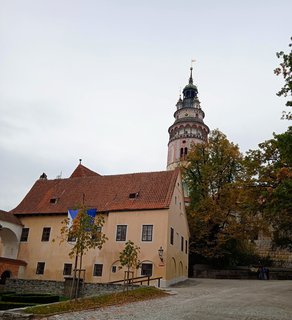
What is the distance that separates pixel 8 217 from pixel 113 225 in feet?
32.2

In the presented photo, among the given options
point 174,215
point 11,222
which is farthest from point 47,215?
point 174,215

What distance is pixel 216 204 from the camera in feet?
117

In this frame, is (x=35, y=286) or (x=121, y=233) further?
(x=121, y=233)

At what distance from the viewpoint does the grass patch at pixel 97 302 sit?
1249 centimetres

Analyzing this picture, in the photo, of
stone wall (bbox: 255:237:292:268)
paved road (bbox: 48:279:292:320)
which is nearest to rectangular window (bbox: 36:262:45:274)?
paved road (bbox: 48:279:292:320)

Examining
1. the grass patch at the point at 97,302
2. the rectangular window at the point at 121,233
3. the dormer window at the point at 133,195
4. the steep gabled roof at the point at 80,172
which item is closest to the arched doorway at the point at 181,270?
the rectangular window at the point at 121,233

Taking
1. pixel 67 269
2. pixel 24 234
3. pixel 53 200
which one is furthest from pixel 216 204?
pixel 24 234

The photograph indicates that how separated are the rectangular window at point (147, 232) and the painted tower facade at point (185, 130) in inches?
1122

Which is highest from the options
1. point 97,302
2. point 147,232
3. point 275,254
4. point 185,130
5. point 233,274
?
point 185,130

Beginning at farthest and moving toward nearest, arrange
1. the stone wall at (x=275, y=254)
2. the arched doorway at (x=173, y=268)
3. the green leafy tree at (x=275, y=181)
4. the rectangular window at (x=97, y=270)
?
the stone wall at (x=275, y=254)
the rectangular window at (x=97, y=270)
the arched doorway at (x=173, y=268)
the green leafy tree at (x=275, y=181)

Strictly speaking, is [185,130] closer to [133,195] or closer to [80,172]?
[80,172]

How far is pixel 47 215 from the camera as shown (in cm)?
3288

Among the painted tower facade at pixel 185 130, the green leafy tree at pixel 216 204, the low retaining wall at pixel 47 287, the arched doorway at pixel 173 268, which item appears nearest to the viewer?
the low retaining wall at pixel 47 287

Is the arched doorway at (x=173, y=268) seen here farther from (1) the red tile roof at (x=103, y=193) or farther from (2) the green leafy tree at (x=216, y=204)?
(2) the green leafy tree at (x=216, y=204)
